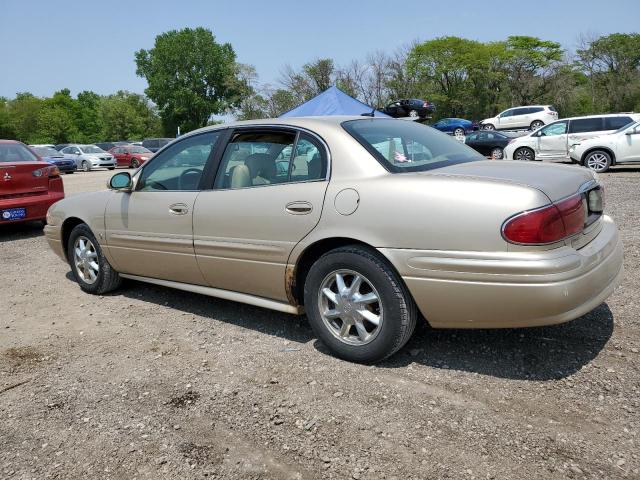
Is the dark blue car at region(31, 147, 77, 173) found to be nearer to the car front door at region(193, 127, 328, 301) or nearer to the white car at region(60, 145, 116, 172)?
the white car at region(60, 145, 116, 172)

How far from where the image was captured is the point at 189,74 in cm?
6725

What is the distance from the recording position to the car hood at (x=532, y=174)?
2.76 m

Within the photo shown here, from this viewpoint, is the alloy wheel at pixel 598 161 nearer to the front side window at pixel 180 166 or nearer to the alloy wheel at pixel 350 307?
the front side window at pixel 180 166

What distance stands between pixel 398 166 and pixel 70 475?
2290 millimetres

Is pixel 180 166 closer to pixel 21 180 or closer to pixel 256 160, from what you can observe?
pixel 256 160

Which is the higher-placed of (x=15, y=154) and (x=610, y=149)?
(x=15, y=154)

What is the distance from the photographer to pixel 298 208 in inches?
129

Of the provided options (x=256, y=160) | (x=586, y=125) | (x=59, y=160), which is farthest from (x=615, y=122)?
(x=59, y=160)

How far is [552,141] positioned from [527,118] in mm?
15575

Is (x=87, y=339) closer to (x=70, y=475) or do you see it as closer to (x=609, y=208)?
(x=70, y=475)

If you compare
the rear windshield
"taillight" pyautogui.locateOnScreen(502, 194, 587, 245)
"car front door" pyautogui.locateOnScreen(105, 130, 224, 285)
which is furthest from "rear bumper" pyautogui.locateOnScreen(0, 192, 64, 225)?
"taillight" pyautogui.locateOnScreen(502, 194, 587, 245)

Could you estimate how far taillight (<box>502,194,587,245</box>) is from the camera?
102 inches

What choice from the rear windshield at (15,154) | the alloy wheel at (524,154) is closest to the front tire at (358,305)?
the rear windshield at (15,154)

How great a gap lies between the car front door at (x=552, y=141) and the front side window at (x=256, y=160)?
14.8 m
